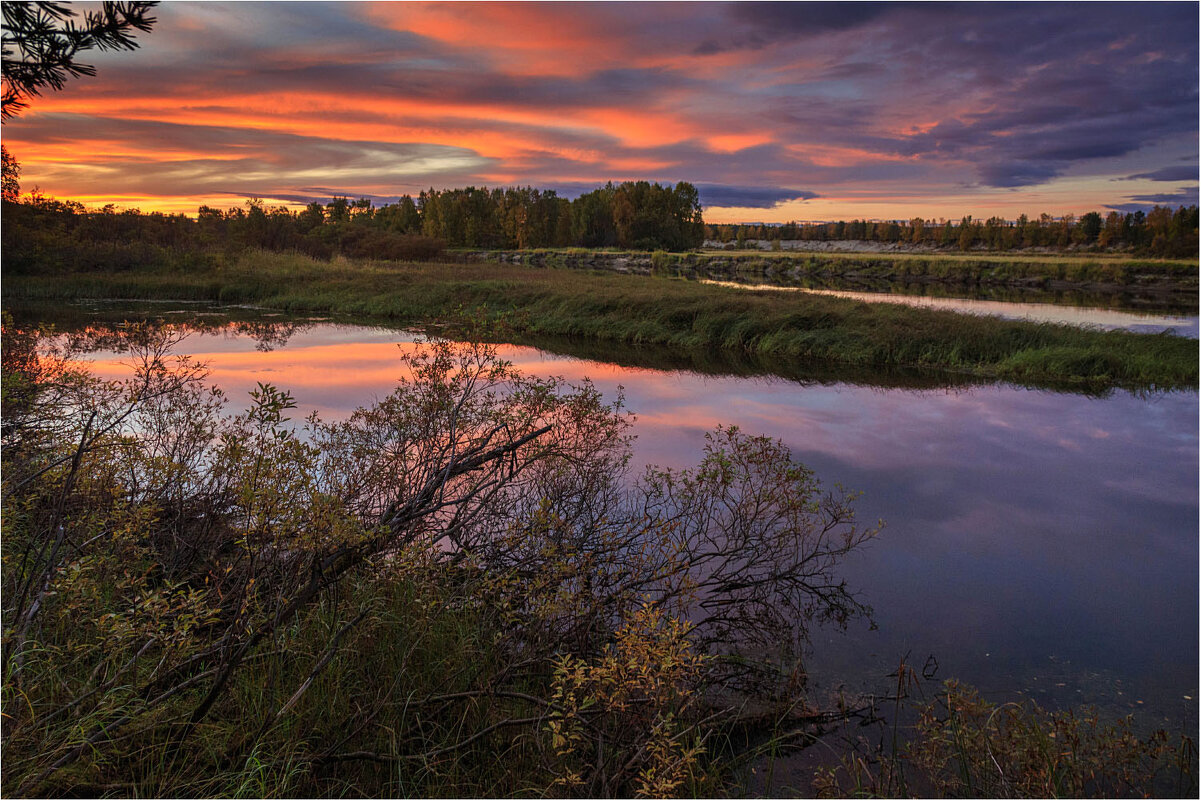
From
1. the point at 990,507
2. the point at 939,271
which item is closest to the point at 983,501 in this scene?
the point at 990,507

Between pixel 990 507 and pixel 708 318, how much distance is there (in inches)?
666

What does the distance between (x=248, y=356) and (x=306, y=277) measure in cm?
2156

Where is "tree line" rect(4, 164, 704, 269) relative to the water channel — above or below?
above

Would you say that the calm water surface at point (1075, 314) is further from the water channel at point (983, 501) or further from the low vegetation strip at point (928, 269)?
the low vegetation strip at point (928, 269)

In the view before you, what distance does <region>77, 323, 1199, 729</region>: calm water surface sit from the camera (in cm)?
645

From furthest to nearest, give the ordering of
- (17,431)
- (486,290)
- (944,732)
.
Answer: (486,290) < (17,431) < (944,732)

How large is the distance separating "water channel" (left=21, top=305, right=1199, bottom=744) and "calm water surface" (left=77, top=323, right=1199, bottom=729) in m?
0.03

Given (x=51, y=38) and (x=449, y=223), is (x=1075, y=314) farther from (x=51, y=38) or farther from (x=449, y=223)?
(x=449, y=223)

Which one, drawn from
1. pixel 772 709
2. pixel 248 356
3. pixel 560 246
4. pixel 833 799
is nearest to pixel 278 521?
pixel 833 799

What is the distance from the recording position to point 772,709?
215 inches

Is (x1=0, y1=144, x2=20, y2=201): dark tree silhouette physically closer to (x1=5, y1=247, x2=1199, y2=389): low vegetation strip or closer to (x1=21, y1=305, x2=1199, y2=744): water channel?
(x1=5, y1=247, x2=1199, y2=389): low vegetation strip

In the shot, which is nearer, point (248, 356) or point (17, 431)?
point (17, 431)

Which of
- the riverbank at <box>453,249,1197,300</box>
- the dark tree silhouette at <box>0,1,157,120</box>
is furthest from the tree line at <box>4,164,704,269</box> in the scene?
the dark tree silhouette at <box>0,1,157,120</box>

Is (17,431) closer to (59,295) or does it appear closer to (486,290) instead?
(486,290)
